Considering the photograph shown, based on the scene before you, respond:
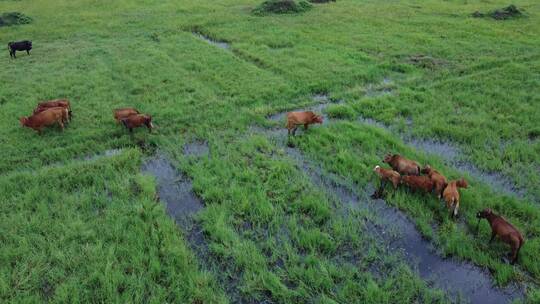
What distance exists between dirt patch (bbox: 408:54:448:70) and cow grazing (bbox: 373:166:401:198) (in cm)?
772

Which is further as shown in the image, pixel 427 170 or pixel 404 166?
pixel 404 166

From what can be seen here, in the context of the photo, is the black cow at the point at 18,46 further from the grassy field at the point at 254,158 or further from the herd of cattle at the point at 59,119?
the herd of cattle at the point at 59,119

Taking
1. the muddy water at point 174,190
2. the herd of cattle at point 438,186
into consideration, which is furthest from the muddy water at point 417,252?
the muddy water at point 174,190

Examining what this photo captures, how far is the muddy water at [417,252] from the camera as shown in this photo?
5.39 meters

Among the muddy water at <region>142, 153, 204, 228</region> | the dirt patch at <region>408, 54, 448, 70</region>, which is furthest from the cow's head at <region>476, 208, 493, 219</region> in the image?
the dirt patch at <region>408, 54, 448, 70</region>

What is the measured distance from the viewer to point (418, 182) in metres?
7.03

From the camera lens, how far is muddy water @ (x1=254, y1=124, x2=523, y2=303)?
539 centimetres

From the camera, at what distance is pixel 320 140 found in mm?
9203

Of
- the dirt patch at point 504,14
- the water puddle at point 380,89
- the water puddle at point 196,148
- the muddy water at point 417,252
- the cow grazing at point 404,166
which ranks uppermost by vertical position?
the dirt patch at point 504,14

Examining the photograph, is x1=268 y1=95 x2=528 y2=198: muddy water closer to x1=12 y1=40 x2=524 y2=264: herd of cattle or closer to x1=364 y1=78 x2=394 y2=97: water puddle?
x1=12 y1=40 x2=524 y2=264: herd of cattle

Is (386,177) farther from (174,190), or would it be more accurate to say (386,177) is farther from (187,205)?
(174,190)

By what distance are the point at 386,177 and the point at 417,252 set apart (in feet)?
5.42

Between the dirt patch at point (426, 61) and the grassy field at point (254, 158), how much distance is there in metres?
0.07

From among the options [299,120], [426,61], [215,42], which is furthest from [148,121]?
[426,61]
